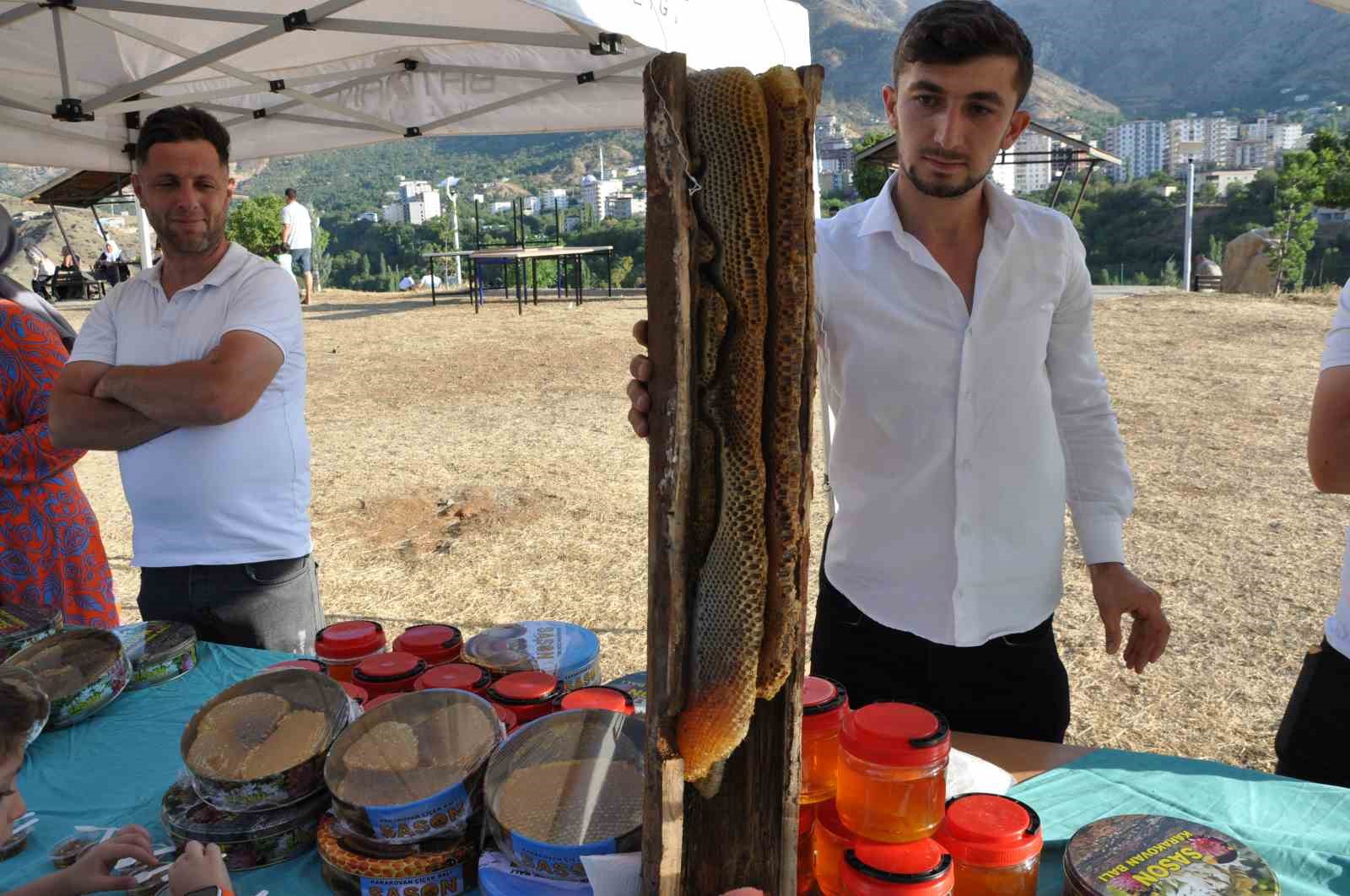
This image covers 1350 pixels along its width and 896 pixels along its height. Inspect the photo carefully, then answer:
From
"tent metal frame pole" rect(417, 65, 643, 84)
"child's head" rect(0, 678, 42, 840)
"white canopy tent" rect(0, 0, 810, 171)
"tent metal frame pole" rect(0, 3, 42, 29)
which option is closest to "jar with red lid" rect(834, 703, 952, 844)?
"child's head" rect(0, 678, 42, 840)

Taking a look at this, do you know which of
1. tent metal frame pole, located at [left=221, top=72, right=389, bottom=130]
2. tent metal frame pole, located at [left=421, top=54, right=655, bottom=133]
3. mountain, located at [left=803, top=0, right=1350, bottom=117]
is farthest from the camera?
mountain, located at [left=803, top=0, right=1350, bottom=117]

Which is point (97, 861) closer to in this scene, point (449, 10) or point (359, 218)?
point (449, 10)

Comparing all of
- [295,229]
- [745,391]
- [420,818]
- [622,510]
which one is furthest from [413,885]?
[295,229]

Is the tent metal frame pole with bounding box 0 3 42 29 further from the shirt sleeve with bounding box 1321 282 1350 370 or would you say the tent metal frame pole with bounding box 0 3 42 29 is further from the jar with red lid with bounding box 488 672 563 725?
the shirt sleeve with bounding box 1321 282 1350 370

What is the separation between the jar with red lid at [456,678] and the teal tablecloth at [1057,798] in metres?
0.37

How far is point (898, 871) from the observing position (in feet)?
4.07

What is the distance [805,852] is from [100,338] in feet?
8.49

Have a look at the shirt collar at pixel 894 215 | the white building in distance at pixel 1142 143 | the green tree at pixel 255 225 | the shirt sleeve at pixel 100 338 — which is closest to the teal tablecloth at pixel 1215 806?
the shirt collar at pixel 894 215

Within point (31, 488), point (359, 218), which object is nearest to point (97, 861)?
point (31, 488)

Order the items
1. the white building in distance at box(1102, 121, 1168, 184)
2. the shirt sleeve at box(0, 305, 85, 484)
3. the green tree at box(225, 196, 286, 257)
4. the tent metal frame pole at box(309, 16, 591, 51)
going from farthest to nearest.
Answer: the white building in distance at box(1102, 121, 1168, 184) < the green tree at box(225, 196, 286, 257) < the tent metal frame pole at box(309, 16, 591, 51) < the shirt sleeve at box(0, 305, 85, 484)

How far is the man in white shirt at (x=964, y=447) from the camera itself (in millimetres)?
2088

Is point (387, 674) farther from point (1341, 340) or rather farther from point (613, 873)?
point (1341, 340)

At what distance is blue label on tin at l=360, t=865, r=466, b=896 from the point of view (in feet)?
4.81

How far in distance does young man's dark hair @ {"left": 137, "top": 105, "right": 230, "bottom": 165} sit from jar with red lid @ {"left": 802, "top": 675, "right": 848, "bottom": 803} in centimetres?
244
